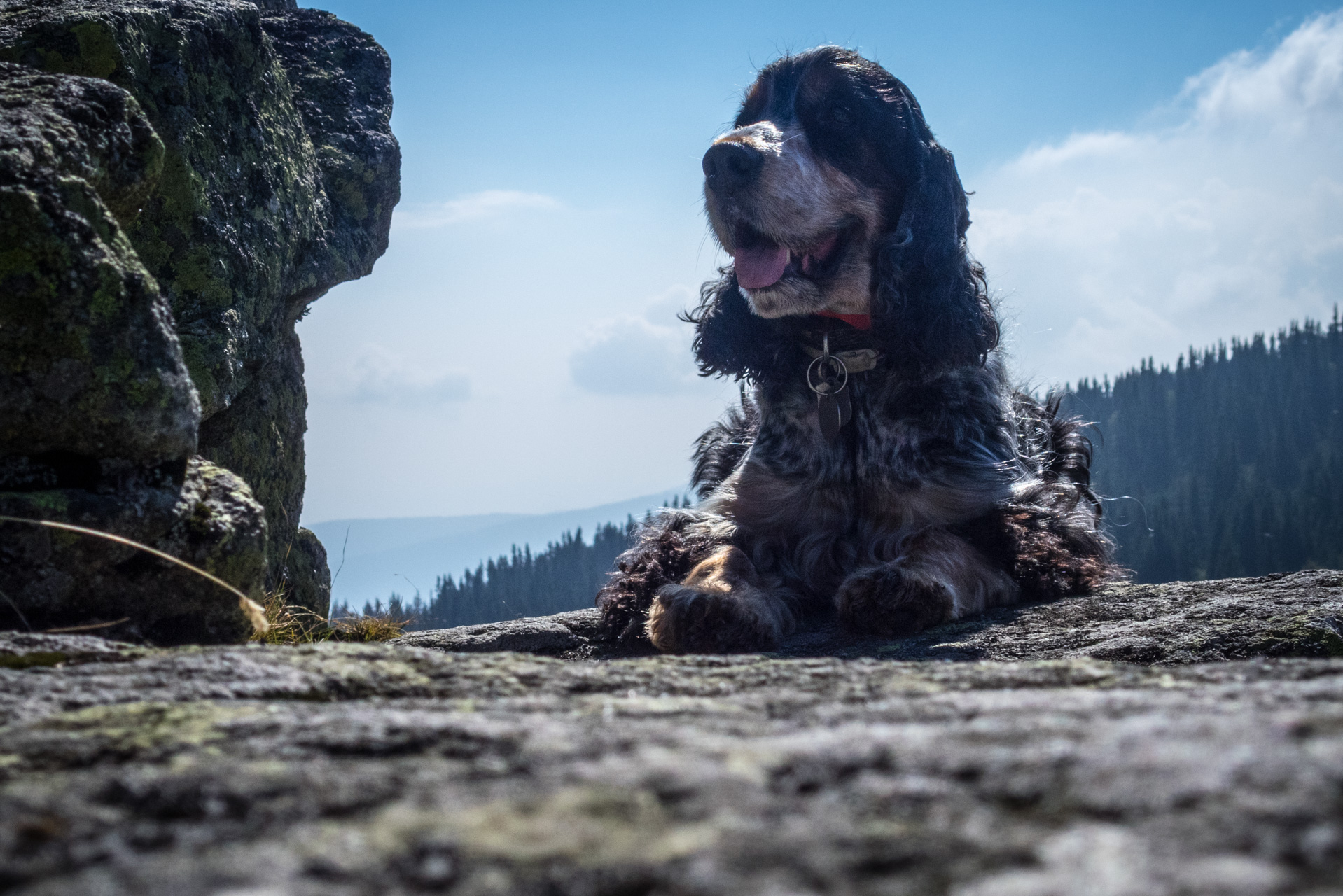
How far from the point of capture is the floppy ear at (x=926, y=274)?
16.1 feet

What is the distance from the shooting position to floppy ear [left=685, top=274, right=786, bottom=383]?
5266 mm

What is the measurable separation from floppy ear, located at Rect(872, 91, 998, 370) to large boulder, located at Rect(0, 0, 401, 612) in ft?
11.0

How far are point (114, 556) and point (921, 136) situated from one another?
445 centimetres

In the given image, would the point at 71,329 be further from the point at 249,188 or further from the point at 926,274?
the point at 926,274

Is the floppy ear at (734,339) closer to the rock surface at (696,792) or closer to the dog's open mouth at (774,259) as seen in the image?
the dog's open mouth at (774,259)

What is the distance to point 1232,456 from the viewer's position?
279ft

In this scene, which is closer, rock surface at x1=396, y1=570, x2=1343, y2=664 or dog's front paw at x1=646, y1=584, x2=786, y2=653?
rock surface at x1=396, y1=570, x2=1343, y2=664

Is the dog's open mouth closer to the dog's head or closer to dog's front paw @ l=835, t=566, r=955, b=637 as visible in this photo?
the dog's head

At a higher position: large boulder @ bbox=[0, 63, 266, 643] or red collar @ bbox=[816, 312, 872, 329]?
red collar @ bbox=[816, 312, 872, 329]

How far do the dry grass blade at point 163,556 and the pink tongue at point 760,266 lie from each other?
2.98 m

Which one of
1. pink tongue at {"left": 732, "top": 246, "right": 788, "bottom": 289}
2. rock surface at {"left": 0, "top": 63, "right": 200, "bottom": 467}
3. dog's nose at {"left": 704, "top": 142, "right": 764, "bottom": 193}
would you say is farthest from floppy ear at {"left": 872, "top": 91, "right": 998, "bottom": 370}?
rock surface at {"left": 0, "top": 63, "right": 200, "bottom": 467}

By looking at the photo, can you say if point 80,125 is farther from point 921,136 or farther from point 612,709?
point 921,136

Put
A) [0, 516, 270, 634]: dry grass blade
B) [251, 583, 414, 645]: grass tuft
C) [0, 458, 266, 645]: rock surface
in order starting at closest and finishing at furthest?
[0, 516, 270, 634]: dry grass blade → [0, 458, 266, 645]: rock surface → [251, 583, 414, 645]: grass tuft

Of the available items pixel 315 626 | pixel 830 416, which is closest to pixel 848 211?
pixel 830 416
